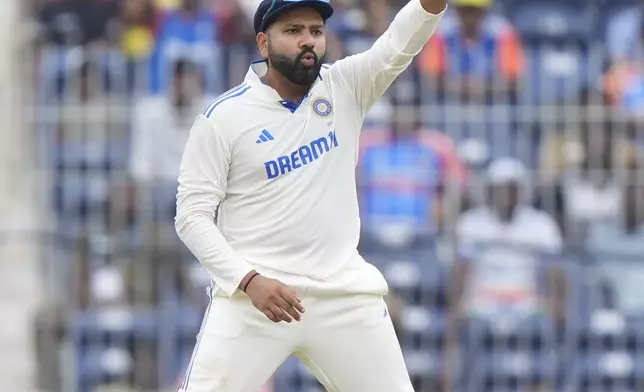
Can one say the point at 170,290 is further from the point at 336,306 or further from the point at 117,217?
the point at 336,306

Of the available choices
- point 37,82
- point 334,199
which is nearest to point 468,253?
point 37,82

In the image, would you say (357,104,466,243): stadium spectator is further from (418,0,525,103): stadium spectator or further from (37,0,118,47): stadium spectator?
(37,0,118,47): stadium spectator

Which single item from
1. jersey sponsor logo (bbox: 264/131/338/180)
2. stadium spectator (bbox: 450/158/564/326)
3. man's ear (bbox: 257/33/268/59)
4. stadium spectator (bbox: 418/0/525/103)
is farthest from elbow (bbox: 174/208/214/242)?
stadium spectator (bbox: 418/0/525/103)

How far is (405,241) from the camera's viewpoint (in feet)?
34.7

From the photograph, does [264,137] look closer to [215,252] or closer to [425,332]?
[215,252]

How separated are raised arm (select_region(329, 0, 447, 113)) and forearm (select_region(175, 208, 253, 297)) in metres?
0.81

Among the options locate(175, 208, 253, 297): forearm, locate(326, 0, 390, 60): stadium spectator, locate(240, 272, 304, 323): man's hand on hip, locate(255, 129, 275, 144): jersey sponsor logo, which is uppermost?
locate(326, 0, 390, 60): stadium spectator

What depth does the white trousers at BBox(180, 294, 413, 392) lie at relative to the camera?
5.84 m

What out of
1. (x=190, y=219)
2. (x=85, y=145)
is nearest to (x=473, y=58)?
(x=85, y=145)

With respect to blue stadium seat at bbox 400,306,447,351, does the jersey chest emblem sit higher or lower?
higher

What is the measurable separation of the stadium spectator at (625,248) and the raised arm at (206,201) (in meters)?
5.29

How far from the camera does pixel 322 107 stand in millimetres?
5961

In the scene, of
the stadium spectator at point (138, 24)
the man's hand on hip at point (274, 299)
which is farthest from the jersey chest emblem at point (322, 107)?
the stadium spectator at point (138, 24)

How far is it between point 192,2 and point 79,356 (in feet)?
9.20
